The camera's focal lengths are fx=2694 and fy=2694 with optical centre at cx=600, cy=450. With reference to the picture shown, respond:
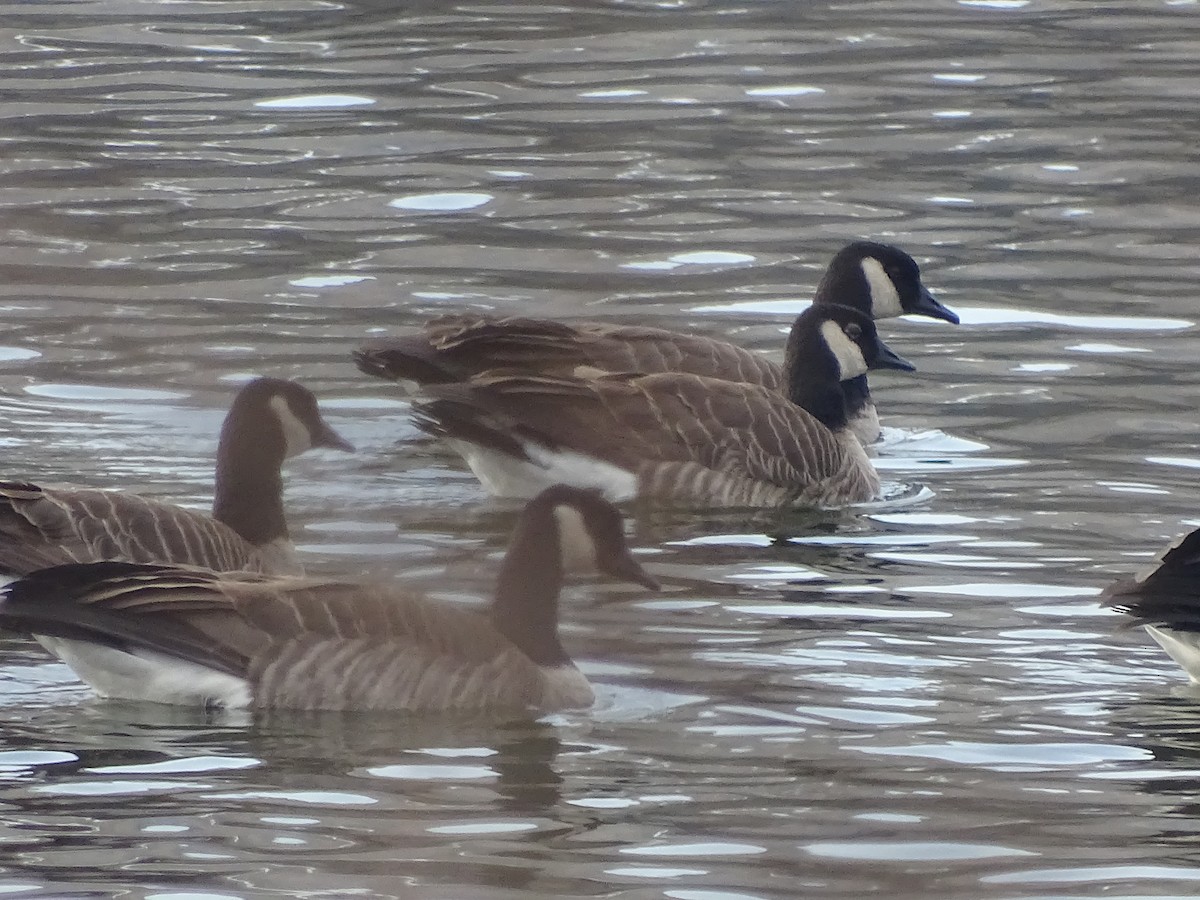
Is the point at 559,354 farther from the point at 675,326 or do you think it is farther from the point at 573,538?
the point at 573,538

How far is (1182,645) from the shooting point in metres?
8.40

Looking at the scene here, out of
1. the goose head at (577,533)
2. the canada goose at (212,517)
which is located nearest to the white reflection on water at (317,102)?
the canada goose at (212,517)

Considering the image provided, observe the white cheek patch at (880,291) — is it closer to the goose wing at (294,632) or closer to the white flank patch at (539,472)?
the white flank patch at (539,472)

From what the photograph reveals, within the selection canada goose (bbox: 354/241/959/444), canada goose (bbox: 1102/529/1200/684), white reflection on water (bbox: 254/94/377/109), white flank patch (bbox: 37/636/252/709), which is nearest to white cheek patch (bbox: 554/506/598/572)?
white flank patch (bbox: 37/636/252/709)

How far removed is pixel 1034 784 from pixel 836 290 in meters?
7.14

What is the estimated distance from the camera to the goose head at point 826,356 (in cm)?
1273

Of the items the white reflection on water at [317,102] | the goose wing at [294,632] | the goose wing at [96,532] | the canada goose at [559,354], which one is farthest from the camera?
the white reflection on water at [317,102]

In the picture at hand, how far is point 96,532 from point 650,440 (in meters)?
3.53

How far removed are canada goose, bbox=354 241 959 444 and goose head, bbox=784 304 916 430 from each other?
15 centimetres

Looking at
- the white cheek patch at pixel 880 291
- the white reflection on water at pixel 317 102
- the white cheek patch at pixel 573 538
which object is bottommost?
the white cheek patch at pixel 573 538

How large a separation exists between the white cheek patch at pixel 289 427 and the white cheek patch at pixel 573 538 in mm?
1509

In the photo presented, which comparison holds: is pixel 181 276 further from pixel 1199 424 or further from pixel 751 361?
pixel 1199 424

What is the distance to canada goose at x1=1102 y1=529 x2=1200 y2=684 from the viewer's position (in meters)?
8.26

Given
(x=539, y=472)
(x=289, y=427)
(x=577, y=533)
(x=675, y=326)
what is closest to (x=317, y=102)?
(x=675, y=326)
